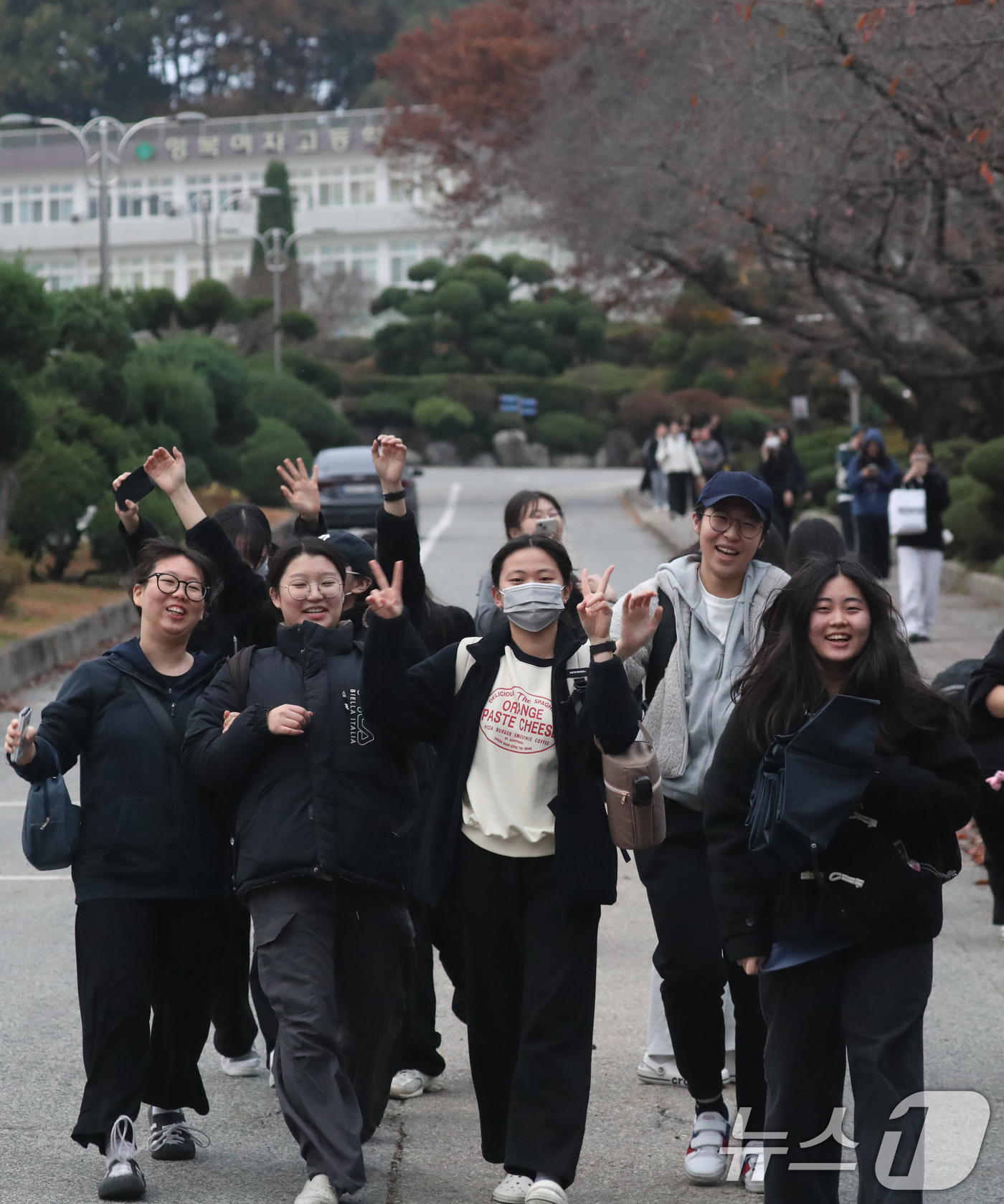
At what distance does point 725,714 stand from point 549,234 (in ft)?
104

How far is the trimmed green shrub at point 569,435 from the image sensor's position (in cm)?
5750

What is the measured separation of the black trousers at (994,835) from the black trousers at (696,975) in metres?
1.53

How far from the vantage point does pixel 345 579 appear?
5.23 meters

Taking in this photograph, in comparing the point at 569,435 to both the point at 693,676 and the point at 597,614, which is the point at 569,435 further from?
the point at 597,614

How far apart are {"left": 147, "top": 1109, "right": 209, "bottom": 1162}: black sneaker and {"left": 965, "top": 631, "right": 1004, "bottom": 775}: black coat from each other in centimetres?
257

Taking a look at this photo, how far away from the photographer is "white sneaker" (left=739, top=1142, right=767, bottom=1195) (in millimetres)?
4785

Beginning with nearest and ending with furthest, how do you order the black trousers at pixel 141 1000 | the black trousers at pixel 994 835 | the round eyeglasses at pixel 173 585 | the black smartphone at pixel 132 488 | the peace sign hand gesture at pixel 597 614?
the peace sign hand gesture at pixel 597 614 < the black trousers at pixel 141 1000 < the round eyeglasses at pixel 173 585 < the black smartphone at pixel 132 488 < the black trousers at pixel 994 835

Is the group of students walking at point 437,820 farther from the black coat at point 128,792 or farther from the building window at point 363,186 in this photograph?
the building window at point 363,186

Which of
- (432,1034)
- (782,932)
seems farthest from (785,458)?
(782,932)

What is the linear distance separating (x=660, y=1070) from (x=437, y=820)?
1.62 meters

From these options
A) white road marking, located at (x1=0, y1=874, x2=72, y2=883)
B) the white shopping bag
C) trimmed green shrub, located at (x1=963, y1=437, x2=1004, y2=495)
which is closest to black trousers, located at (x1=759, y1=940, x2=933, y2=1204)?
white road marking, located at (x1=0, y1=874, x2=72, y2=883)

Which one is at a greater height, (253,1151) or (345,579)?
(345,579)

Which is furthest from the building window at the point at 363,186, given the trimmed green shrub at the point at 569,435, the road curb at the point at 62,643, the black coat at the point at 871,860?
the black coat at the point at 871,860

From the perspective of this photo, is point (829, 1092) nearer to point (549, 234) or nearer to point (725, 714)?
point (725, 714)
